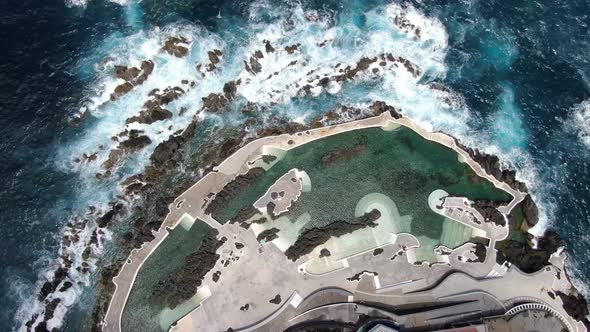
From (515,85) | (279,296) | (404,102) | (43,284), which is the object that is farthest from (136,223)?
(515,85)

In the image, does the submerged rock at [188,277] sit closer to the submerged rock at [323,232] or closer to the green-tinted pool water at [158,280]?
the green-tinted pool water at [158,280]

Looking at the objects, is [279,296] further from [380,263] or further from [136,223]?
[136,223]

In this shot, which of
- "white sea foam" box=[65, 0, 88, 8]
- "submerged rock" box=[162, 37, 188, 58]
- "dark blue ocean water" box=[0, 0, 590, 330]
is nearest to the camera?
"dark blue ocean water" box=[0, 0, 590, 330]

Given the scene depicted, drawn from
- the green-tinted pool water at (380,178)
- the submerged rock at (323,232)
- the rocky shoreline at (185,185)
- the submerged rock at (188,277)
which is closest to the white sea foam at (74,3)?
the rocky shoreline at (185,185)

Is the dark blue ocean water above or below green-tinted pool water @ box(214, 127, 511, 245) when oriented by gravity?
above

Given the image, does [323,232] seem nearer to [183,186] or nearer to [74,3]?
[183,186]

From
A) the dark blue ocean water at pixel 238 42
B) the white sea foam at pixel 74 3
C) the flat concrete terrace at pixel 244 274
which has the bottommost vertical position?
the flat concrete terrace at pixel 244 274

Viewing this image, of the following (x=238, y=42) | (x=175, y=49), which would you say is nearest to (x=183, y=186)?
(x=175, y=49)

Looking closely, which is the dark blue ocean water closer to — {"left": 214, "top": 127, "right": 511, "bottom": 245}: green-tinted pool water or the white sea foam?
the white sea foam

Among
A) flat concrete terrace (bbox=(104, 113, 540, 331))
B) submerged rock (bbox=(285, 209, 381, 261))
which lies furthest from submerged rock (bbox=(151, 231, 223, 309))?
submerged rock (bbox=(285, 209, 381, 261))
